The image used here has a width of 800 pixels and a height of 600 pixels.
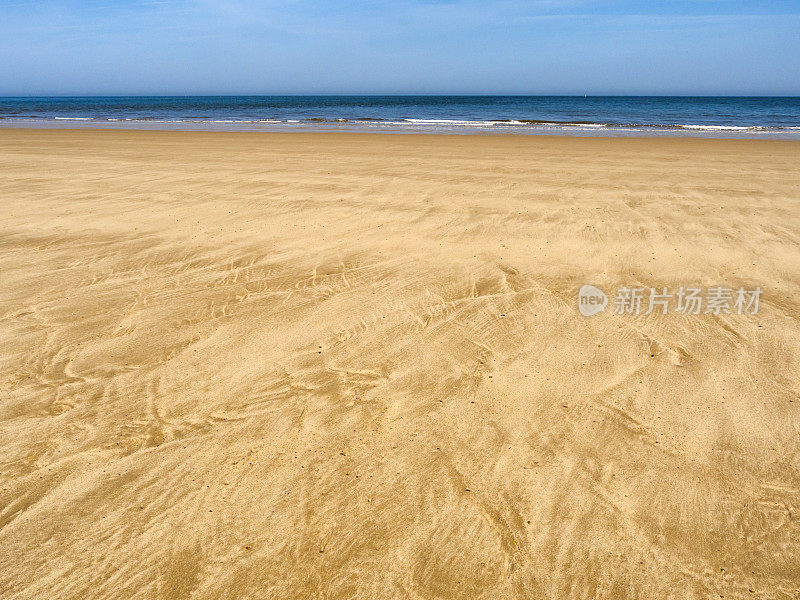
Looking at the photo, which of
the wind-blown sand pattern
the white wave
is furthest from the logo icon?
the white wave

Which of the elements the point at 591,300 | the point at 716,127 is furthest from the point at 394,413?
the point at 716,127

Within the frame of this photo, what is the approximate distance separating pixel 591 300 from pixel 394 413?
92.1 inches

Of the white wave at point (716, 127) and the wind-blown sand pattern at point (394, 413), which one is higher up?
the white wave at point (716, 127)

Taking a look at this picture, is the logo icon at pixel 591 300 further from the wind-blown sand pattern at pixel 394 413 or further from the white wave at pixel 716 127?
the white wave at pixel 716 127

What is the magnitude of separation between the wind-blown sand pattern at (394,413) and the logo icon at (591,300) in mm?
114

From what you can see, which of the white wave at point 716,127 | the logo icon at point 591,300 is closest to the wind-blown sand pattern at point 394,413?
the logo icon at point 591,300

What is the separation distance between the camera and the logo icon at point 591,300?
165 inches

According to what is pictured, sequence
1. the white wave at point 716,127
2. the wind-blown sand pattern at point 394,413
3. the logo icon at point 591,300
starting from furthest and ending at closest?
1. the white wave at point 716,127
2. the logo icon at point 591,300
3. the wind-blown sand pattern at point 394,413

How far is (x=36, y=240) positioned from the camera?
5.94 meters

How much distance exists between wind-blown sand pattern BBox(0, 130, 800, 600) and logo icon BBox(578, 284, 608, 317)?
114 mm

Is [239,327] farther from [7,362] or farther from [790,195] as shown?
[790,195]

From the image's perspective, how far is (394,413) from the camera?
2945 mm

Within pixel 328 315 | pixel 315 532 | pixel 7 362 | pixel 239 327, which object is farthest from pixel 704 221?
pixel 7 362

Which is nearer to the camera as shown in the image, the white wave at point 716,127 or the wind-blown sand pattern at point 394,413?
the wind-blown sand pattern at point 394,413
